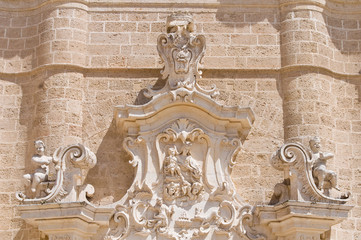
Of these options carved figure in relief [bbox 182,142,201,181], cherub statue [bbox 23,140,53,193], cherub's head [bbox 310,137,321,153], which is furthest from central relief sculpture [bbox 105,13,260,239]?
cherub statue [bbox 23,140,53,193]

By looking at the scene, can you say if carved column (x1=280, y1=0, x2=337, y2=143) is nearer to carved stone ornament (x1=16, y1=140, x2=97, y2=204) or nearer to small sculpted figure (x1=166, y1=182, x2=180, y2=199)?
small sculpted figure (x1=166, y1=182, x2=180, y2=199)

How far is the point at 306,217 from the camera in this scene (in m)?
10.1

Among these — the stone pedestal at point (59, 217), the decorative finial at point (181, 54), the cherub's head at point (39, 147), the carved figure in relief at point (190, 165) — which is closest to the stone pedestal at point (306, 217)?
the carved figure in relief at point (190, 165)

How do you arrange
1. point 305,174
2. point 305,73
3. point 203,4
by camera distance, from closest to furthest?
point 305,174, point 305,73, point 203,4

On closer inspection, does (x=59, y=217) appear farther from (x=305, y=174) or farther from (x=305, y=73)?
(x=305, y=73)

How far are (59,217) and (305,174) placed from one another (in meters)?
3.05

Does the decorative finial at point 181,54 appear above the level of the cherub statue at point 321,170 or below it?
above

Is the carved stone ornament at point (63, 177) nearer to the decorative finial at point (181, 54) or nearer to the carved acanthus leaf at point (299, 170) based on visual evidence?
the decorative finial at point (181, 54)

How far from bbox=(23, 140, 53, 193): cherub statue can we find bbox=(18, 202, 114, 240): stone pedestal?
41 centimetres

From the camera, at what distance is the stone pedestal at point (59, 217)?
33.1ft

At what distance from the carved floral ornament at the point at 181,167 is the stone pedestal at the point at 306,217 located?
11cm

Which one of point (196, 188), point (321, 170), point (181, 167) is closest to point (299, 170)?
point (321, 170)

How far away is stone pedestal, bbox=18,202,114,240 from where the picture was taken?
33.1 feet

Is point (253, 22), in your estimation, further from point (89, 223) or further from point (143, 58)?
point (89, 223)
